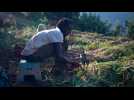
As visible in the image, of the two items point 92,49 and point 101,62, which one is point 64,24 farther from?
point 101,62

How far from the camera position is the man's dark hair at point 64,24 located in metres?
3.03

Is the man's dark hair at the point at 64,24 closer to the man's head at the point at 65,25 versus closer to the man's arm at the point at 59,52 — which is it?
the man's head at the point at 65,25

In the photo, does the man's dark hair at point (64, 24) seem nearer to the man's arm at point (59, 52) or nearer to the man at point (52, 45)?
the man at point (52, 45)

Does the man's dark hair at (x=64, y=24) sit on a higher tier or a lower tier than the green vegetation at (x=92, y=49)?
higher

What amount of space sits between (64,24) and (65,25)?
0.6 inches

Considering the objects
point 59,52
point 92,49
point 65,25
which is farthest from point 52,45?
point 92,49

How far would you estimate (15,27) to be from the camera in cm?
299

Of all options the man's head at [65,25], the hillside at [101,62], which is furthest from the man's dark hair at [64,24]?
the hillside at [101,62]

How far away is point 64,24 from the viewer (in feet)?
9.96

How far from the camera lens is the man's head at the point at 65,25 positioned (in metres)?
3.02

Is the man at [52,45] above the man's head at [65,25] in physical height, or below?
below
